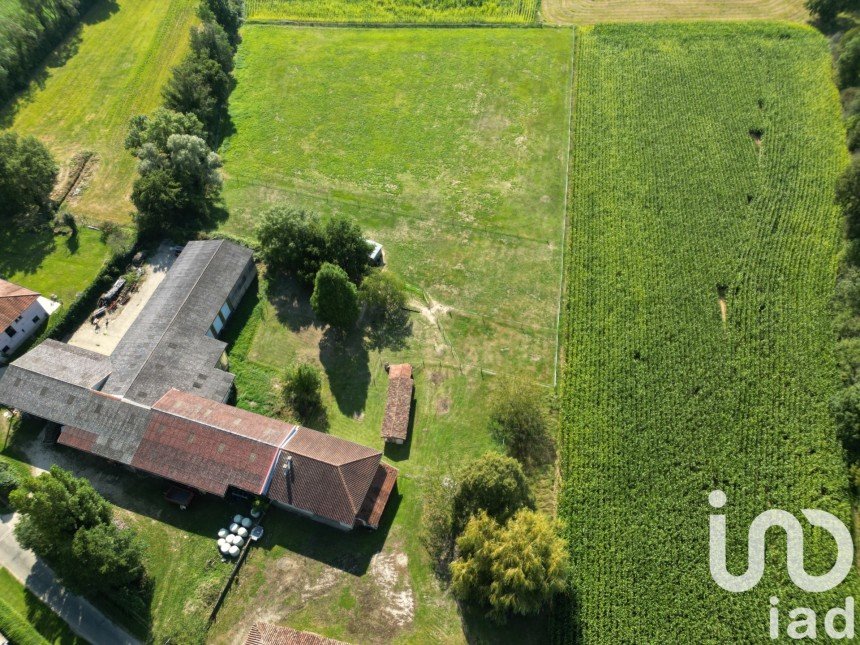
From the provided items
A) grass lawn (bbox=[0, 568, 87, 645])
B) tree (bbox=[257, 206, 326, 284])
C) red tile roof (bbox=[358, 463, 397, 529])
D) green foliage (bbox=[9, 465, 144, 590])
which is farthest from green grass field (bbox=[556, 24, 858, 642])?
grass lawn (bbox=[0, 568, 87, 645])

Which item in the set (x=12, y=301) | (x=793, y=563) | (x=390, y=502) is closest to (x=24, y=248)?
(x=12, y=301)

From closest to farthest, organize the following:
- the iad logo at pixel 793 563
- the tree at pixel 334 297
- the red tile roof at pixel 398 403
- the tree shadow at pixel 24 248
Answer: the iad logo at pixel 793 563 < the red tile roof at pixel 398 403 < the tree at pixel 334 297 < the tree shadow at pixel 24 248

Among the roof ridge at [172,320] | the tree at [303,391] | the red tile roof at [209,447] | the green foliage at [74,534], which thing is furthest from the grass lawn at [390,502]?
the green foliage at [74,534]

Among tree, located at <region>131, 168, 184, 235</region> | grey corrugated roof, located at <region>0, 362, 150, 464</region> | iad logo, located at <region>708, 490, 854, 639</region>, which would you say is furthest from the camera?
tree, located at <region>131, 168, 184, 235</region>

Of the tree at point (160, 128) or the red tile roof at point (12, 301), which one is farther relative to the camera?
the tree at point (160, 128)

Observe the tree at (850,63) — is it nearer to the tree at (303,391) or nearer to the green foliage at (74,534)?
the tree at (303,391)

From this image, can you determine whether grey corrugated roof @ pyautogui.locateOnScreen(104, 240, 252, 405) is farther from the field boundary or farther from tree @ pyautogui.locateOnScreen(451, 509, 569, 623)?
the field boundary

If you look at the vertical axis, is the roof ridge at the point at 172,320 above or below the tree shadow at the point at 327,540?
above
